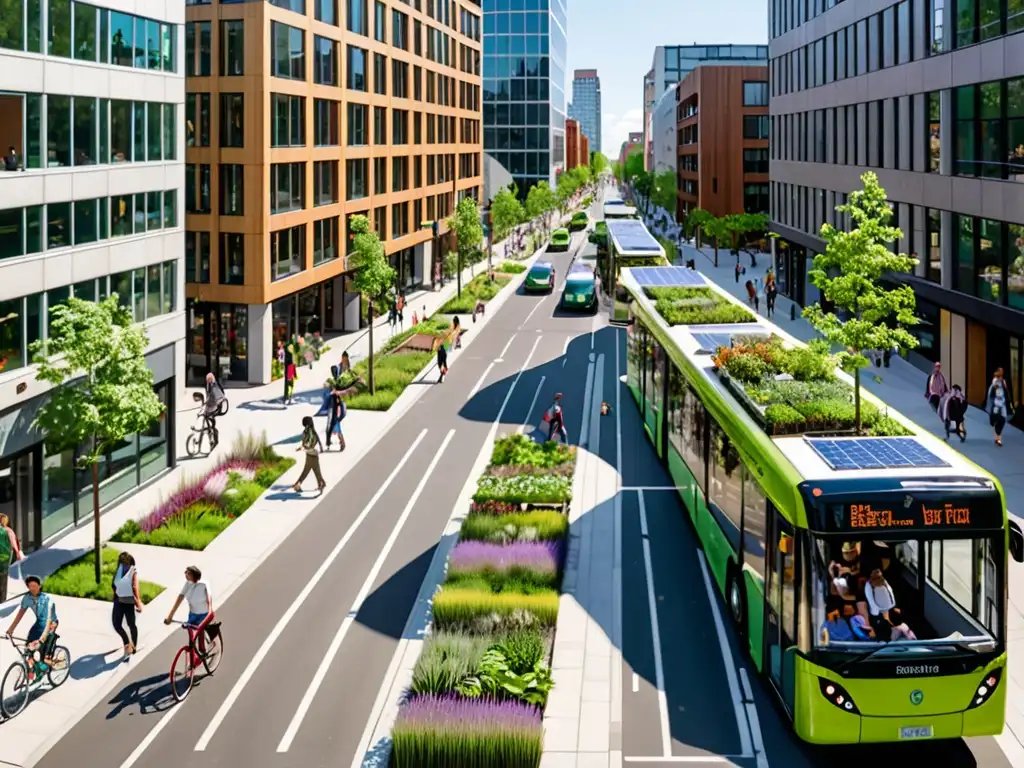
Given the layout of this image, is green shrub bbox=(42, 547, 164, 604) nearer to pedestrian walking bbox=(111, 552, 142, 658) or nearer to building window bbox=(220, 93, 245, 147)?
pedestrian walking bbox=(111, 552, 142, 658)

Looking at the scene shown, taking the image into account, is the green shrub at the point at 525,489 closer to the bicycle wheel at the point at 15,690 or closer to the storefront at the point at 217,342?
the bicycle wheel at the point at 15,690

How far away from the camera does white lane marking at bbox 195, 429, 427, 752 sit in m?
13.5

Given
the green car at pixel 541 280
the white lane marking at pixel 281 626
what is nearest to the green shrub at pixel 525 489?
the white lane marking at pixel 281 626

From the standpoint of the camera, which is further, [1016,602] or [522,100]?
A: [522,100]

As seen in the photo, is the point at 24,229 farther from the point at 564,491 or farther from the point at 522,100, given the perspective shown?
the point at 522,100

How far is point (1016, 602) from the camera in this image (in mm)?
16938

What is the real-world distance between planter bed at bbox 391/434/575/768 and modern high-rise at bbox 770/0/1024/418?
Result: 1584cm

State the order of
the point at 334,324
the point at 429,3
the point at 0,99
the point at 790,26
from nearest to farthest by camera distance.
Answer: the point at 0,99 < the point at 334,324 < the point at 790,26 < the point at 429,3

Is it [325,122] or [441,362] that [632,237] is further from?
[441,362]

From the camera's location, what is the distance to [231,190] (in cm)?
3825

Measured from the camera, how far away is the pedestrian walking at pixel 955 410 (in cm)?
2703

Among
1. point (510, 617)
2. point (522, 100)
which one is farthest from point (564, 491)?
point (522, 100)

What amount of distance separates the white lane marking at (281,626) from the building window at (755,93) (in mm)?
84910

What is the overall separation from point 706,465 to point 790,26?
47408 mm
